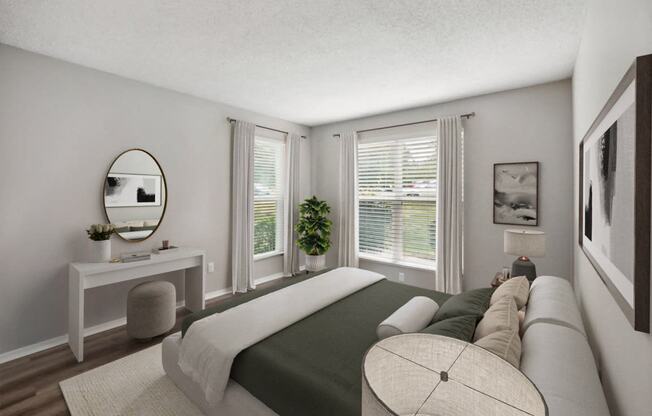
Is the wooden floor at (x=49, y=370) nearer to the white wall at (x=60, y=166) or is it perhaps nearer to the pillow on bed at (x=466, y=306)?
the white wall at (x=60, y=166)

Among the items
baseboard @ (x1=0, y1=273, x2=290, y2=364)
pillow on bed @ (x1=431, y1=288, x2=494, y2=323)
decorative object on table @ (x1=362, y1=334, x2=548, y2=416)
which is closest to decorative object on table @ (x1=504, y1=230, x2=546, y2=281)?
pillow on bed @ (x1=431, y1=288, x2=494, y2=323)

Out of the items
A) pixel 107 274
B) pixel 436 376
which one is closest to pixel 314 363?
pixel 436 376

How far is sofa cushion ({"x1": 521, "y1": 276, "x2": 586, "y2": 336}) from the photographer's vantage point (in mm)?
1452

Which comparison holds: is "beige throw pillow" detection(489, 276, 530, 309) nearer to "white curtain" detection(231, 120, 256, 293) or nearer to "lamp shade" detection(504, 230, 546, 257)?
"lamp shade" detection(504, 230, 546, 257)

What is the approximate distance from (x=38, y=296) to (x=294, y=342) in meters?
2.59

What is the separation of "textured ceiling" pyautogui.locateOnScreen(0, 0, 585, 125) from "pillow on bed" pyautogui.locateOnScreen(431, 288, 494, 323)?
1884mm

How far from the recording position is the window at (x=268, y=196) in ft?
15.1

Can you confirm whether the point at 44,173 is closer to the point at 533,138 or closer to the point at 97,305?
the point at 97,305

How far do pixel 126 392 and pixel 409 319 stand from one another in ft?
6.60

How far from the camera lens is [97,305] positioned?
9.91ft

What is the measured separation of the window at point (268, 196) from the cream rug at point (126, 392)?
2.41 meters

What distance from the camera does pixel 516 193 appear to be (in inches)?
134

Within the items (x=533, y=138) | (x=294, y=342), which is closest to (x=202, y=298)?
(x=294, y=342)

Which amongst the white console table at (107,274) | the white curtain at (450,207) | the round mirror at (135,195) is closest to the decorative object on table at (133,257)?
the white console table at (107,274)
